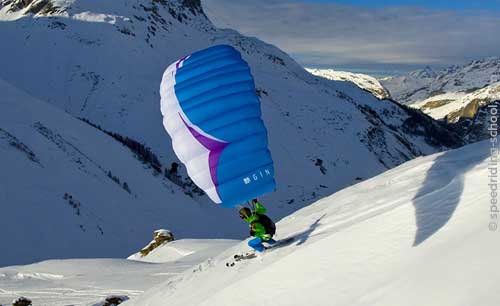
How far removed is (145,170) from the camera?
4941 centimetres

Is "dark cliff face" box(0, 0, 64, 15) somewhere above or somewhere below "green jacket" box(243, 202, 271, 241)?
above

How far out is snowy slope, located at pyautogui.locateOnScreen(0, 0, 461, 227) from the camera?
71.8 meters

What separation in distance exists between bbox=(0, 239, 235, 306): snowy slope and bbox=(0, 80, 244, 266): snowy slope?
29.0 ft

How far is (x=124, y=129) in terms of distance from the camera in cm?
6744

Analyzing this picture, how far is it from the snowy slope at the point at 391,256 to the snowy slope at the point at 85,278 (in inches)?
197

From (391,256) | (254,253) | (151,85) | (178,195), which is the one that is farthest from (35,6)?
(391,256)

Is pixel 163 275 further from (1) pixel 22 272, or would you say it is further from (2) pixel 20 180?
(2) pixel 20 180

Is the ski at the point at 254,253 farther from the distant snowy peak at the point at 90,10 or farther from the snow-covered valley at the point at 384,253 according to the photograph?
the distant snowy peak at the point at 90,10

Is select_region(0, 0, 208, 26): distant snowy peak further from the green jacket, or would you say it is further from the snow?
the green jacket

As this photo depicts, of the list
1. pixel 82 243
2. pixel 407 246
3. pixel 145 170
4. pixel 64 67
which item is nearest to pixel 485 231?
pixel 407 246

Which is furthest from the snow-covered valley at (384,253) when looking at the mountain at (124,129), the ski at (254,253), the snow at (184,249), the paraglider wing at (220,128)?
the mountain at (124,129)

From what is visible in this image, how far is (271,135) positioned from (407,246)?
7386cm

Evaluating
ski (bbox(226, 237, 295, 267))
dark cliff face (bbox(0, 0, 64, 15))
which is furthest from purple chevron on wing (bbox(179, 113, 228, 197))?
dark cliff face (bbox(0, 0, 64, 15))

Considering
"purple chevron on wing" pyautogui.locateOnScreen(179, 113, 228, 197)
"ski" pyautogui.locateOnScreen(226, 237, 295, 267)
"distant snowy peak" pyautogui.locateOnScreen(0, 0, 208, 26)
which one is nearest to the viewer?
"purple chevron on wing" pyautogui.locateOnScreen(179, 113, 228, 197)
